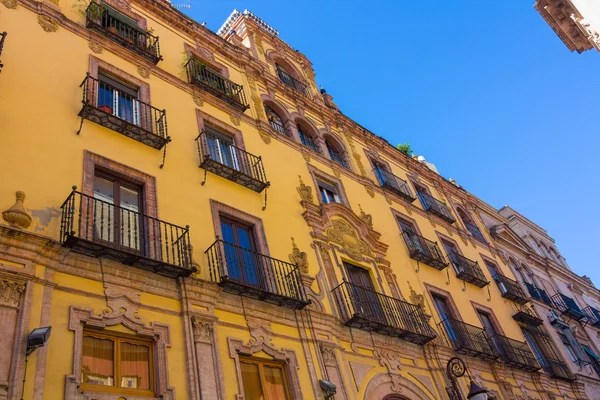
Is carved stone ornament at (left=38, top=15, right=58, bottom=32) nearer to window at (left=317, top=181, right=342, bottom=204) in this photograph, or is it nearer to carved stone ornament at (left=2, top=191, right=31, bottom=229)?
carved stone ornament at (left=2, top=191, right=31, bottom=229)

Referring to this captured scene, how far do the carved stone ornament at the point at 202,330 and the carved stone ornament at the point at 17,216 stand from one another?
3.25 meters

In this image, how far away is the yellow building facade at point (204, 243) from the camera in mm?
8359

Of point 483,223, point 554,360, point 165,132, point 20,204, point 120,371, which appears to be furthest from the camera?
point 483,223

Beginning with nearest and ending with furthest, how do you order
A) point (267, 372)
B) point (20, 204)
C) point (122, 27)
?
point (20, 204)
point (267, 372)
point (122, 27)

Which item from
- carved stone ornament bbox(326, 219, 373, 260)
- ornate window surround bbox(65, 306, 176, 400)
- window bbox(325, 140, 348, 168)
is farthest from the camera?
window bbox(325, 140, 348, 168)

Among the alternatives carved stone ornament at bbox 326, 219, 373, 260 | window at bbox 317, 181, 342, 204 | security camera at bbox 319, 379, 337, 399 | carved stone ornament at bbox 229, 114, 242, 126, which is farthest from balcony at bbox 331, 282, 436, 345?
carved stone ornament at bbox 229, 114, 242, 126

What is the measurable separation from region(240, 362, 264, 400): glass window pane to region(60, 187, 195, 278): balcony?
213 centimetres

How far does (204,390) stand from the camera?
28.4 feet

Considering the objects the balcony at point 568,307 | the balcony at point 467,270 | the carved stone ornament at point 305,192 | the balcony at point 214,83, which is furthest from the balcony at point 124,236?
the balcony at point 568,307

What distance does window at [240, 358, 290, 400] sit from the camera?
9.69m

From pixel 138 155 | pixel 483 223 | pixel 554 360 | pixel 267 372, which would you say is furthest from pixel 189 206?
pixel 483 223

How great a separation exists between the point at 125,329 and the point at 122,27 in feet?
31.5

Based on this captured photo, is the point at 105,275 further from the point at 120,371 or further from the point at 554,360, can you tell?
the point at 554,360

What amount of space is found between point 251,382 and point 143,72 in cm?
872
